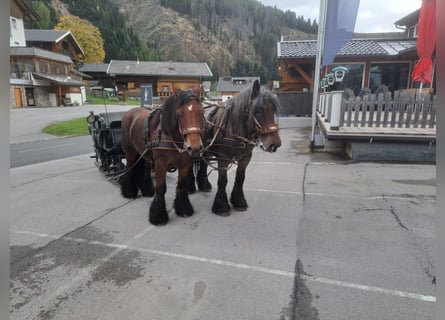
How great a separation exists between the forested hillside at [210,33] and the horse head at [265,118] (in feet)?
215

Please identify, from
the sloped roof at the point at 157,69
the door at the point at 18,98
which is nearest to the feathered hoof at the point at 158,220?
the door at the point at 18,98

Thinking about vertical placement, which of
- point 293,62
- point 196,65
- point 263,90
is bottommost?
point 263,90

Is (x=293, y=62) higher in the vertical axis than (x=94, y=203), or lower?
higher

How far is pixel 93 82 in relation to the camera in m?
55.4

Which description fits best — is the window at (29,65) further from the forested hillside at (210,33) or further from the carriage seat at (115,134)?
the carriage seat at (115,134)

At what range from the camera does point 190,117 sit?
3.24 m

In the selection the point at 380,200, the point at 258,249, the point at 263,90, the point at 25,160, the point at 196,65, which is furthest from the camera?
the point at 196,65

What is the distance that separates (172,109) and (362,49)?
14.0m

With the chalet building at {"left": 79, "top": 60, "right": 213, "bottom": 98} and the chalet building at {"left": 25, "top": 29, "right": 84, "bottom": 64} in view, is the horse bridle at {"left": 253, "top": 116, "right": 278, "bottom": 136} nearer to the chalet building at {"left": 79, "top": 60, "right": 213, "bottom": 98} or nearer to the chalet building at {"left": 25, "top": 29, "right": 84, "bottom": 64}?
the chalet building at {"left": 79, "top": 60, "right": 213, "bottom": 98}

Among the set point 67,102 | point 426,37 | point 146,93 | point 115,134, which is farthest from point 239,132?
point 67,102

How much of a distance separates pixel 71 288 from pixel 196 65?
177 feet

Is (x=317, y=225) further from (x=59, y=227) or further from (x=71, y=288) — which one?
(x=59, y=227)

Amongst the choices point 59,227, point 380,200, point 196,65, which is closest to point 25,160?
point 59,227

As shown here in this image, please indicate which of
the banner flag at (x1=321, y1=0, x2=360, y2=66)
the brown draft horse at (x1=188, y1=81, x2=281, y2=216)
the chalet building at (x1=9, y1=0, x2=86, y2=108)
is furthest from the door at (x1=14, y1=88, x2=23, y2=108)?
the brown draft horse at (x1=188, y1=81, x2=281, y2=216)
